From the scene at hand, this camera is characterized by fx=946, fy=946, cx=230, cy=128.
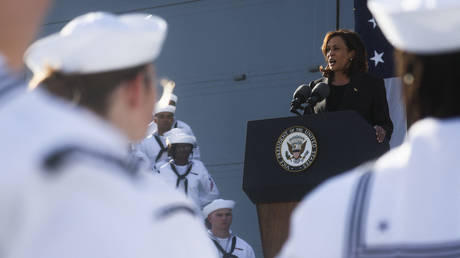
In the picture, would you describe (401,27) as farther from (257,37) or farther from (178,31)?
(178,31)

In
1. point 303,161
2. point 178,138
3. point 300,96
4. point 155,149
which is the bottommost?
point 155,149

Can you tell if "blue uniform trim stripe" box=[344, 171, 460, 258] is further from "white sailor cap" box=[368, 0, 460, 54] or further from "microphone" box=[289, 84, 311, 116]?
"microphone" box=[289, 84, 311, 116]

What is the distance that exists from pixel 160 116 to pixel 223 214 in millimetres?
1191

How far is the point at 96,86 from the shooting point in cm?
163

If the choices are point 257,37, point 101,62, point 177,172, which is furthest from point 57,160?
point 257,37

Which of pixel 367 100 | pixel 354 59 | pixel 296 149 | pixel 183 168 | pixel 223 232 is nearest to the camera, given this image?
pixel 296 149

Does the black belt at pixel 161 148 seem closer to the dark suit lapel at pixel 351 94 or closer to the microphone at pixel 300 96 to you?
the dark suit lapel at pixel 351 94

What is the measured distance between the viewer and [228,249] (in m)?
9.20

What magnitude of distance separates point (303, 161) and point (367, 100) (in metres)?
0.86

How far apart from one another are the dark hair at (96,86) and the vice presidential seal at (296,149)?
11.4ft

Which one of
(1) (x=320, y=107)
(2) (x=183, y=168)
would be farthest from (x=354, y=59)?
(2) (x=183, y=168)

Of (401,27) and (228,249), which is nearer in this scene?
(401,27)

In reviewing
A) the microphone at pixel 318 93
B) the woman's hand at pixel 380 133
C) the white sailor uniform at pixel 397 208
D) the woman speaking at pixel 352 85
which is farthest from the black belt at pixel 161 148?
the white sailor uniform at pixel 397 208

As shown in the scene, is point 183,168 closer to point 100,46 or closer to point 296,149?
point 296,149
